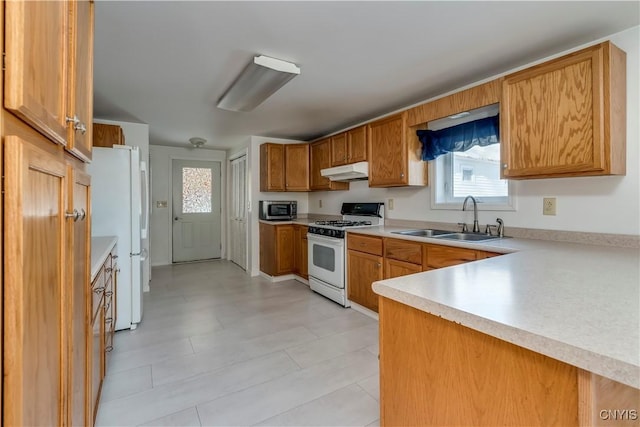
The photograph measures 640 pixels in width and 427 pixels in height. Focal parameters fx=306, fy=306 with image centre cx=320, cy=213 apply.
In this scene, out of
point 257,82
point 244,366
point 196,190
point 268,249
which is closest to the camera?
point 244,366

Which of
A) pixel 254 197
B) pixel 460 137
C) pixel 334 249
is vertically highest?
pixel 460 137

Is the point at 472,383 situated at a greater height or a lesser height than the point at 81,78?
lesser

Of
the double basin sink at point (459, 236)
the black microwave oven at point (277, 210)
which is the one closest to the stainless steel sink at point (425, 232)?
the double basin sink at point (459, 236)

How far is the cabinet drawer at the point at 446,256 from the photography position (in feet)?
7.02

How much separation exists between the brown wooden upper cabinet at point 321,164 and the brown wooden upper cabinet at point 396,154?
3.02 ft

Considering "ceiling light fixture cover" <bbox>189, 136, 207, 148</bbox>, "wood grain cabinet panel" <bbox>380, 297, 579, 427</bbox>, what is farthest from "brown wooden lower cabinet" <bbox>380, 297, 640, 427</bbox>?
"ceiling light fixture cover" <bbox>189, 136, 207, 148</bbox>

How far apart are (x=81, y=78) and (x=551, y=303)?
158 centimetres

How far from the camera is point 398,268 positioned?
272 cm

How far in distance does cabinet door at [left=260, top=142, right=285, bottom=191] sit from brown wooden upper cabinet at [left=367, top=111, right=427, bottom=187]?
169 cm

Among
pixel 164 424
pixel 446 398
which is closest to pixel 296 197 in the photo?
pixel 164 424

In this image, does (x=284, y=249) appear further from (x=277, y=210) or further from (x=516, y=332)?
(x=516, y=332)

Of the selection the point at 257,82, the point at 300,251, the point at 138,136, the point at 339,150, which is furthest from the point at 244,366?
the point at 138,136

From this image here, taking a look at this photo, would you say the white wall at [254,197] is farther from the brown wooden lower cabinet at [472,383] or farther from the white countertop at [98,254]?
the brown wooden lower cabinet at [472,383]

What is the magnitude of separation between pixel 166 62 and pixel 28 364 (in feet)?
7.69
